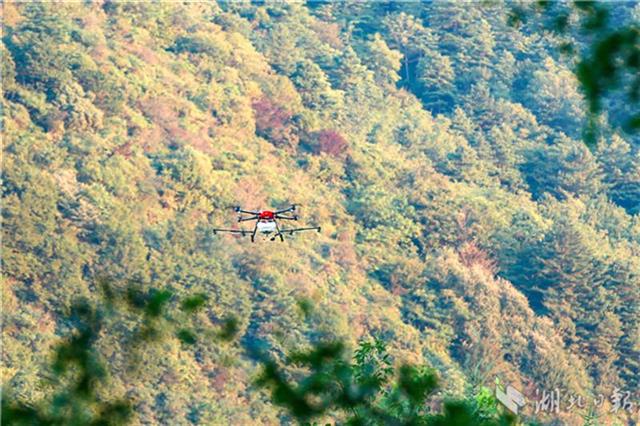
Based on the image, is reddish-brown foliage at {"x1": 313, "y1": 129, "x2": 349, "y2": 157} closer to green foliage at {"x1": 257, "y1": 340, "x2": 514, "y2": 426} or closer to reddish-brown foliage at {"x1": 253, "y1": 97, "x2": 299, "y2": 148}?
reddish-brown foliage at {"x1": 253, "y1": 97, "x2": 299, "y2": 148}

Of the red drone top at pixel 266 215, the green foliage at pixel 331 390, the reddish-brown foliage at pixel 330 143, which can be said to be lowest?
the reddish-brown foliage at pixel 330 143

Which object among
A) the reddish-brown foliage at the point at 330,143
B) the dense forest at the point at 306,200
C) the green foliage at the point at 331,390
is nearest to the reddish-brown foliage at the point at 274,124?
the dense forest at the point at 306,200

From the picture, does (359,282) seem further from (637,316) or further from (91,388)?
(91,388)

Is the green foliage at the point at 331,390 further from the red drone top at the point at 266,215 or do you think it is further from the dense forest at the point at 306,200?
the dense forest at the point at 306,200

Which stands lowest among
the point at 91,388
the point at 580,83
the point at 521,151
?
the point at 521,151

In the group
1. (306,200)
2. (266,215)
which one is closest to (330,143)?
(306,200)

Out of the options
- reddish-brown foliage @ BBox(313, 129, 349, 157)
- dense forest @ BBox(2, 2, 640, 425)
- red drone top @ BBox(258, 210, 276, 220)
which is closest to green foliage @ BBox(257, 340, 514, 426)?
red drone top @ BBox(258, 210, 276, 220)

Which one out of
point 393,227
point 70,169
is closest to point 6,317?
point 70,169

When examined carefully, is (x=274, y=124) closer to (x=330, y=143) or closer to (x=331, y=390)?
(x=330, y=143)
